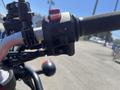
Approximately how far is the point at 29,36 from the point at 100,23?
284 millimetres

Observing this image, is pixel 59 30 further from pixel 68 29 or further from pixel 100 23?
pixel 100 23

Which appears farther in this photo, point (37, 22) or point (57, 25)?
point (37, 22)

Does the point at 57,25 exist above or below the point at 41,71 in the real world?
above

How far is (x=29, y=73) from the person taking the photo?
2199 mm

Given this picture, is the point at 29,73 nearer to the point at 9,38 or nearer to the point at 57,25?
the point at 9,38

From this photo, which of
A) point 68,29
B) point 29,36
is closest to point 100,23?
point 68,29

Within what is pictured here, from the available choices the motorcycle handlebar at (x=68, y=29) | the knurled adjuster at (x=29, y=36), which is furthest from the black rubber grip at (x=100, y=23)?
the knurled adjuster at (x=29, y=36)

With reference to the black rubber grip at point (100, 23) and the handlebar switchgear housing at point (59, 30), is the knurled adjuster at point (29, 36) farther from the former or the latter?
the black rubber grip at point (100, 23)

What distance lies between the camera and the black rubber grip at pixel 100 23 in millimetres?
1707

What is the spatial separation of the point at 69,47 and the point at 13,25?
28cm

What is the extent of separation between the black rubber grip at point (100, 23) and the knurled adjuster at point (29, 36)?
0.19m

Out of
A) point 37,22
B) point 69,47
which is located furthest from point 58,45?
point 37,22

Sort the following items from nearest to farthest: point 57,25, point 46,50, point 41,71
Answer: point 57,25
point 46,50
point 41,71

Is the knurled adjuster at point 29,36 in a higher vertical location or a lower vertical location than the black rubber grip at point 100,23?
lower
